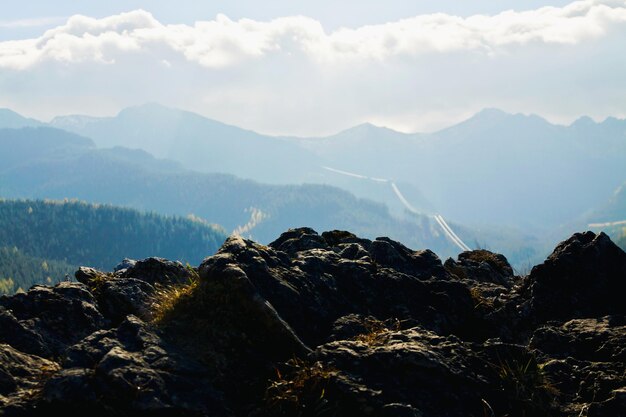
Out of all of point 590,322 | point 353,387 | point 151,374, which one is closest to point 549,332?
point 590,322

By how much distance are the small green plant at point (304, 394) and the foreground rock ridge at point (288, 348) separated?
0.06ft

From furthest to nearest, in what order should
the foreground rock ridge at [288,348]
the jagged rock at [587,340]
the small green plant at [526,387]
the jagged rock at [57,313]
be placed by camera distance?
the jagged rock at [587,340] < the jagged rock at [57,313] < the small green plant at [526,387] < the foreground rock ridge at [288,348]

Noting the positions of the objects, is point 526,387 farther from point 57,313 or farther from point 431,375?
point 57,313

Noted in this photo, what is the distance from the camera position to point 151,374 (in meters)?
10.2

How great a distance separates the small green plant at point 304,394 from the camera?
1023cm

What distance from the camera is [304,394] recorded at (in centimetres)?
1041

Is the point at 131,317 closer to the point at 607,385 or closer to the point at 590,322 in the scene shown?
the point at 607,385

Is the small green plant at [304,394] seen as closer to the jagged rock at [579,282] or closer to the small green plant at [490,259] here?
the jagged rock at [579,282]

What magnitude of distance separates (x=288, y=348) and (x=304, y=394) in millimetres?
1450

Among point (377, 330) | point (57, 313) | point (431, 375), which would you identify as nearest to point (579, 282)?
point (377, 330)

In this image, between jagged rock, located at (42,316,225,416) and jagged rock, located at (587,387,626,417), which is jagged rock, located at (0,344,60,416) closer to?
jagged rock, located at (42,316,225,416)

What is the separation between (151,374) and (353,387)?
10.2 ft

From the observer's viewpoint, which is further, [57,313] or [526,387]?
Answer: [57,313]

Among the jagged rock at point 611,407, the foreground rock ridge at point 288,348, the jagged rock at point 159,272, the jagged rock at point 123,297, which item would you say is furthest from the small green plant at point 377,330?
the jagged rock at point 159,272
